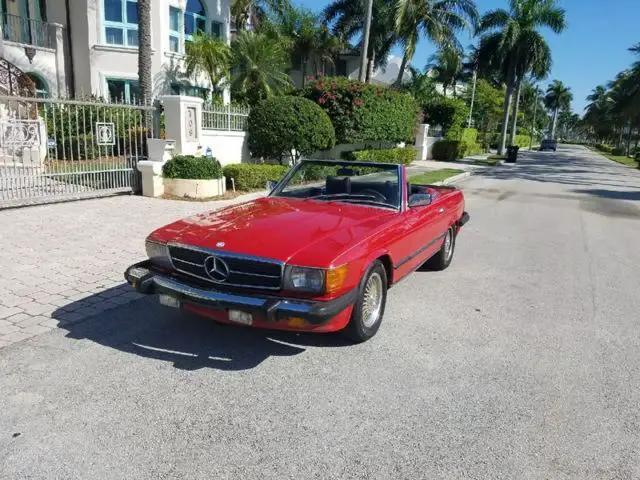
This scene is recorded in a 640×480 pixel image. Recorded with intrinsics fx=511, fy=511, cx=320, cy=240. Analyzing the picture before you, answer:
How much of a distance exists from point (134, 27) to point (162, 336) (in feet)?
62.5

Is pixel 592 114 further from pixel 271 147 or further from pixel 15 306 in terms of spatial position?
pixel 15 306

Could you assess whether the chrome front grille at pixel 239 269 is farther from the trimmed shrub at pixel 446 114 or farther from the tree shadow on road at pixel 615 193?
the trimmed shrub at pixel 446 114

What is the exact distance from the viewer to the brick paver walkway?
4.78m

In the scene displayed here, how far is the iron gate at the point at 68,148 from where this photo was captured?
9195 millimetres

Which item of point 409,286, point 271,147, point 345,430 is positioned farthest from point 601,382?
point 271,147

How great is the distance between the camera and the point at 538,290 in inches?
235

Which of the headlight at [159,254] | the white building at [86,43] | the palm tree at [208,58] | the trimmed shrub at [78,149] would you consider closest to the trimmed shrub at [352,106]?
the palm tree at [208,58]

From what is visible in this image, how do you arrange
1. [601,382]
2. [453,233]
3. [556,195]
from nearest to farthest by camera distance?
[601,382], [453,233], [556,195]

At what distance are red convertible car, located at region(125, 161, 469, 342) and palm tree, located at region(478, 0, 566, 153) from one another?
35.5m

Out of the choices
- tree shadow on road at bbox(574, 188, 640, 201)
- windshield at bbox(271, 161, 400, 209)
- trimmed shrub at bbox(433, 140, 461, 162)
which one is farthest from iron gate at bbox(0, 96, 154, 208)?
trimmed shrub at bbox(433, 140, 461, 162)

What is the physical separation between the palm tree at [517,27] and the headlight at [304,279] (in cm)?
3711

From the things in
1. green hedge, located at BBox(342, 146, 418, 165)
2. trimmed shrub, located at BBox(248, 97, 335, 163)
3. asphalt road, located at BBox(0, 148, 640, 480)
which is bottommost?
asphalt road, located at BBox(0, 148, 640, 480)

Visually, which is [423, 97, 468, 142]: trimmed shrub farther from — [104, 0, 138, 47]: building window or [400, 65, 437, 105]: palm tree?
[104, 0, 138, 47]: building window

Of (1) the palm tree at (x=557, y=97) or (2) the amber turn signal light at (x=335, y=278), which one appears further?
(1) the palm tree at (x=557, y=97)
